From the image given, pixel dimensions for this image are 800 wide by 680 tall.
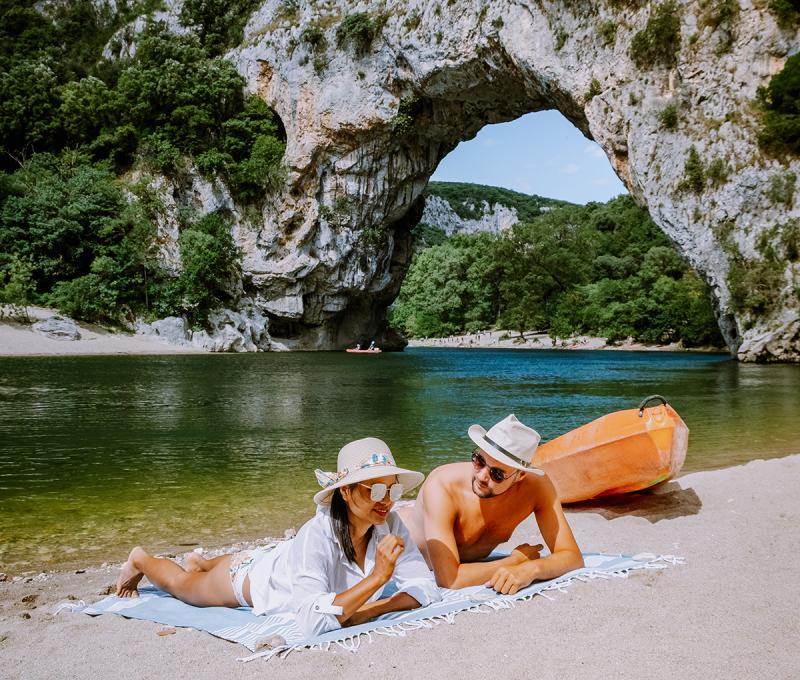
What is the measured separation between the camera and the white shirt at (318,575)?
2.89 m

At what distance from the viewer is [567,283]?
61.8 m

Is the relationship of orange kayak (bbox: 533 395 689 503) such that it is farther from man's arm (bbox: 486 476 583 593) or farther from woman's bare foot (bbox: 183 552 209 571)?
woman's bare foot (bbox: 183 552 209 571)

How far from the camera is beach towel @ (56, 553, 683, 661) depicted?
9.43 ft

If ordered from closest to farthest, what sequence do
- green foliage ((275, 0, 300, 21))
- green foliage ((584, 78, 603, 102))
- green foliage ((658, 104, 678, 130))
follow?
green foliage ((658, 104, 678, 130))
green foliage ((584, 78, 603, 102))
green foliage ((275, 0, 300, 21))

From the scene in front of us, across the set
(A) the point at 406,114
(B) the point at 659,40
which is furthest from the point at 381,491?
(A) the point at 406,114

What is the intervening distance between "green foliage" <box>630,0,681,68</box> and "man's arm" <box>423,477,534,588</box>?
2878 cm

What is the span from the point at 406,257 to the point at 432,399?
1322 inches

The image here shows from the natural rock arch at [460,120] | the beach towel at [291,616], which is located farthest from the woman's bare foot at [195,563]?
the natural rock arch at [460,120]

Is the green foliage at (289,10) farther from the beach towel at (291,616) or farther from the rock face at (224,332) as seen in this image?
the beach towel at (291,616)

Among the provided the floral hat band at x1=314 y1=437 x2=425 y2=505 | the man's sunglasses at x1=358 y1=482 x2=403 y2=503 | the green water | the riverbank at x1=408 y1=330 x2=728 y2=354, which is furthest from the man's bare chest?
the riverbank at x1=408 y1=330 x2=728 y2=354

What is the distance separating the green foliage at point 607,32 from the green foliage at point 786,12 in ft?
20.2

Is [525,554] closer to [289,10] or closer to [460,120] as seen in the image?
[460,120]

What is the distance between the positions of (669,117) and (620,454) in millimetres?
25801

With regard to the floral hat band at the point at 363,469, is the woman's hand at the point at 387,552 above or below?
below
